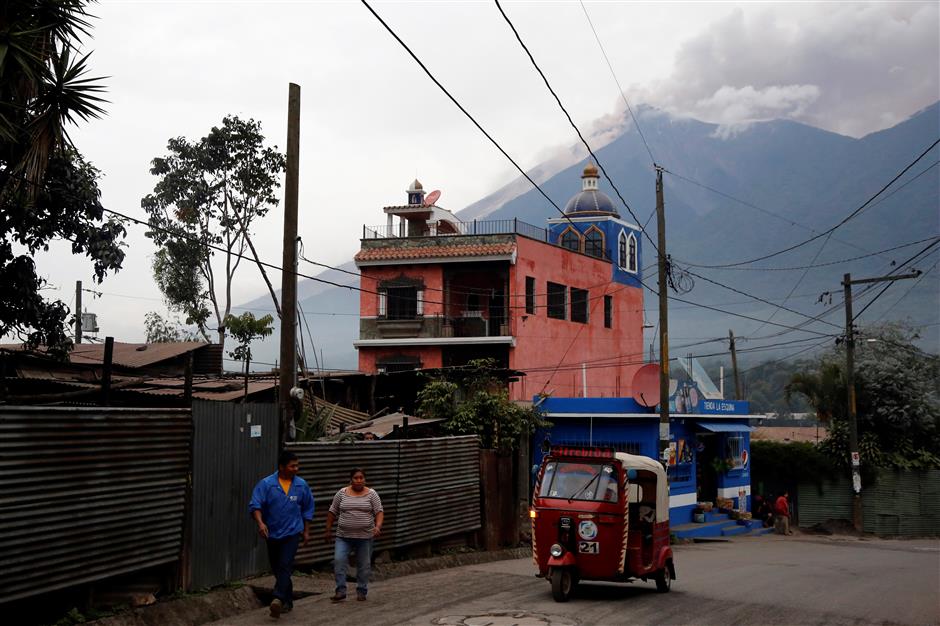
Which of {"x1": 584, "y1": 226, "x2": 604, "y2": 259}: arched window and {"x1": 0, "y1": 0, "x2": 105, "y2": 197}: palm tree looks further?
{"x1": 584, "y1": 226, "x2": 604, "y2": 259}: arched window

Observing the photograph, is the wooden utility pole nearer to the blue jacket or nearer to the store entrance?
the blue jacket

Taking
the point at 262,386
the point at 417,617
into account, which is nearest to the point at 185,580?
the point at 417,617

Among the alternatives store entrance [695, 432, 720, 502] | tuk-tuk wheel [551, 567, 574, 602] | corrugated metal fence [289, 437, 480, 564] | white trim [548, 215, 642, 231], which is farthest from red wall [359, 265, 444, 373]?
tuk-tuk wheel [551, 567, 574, 602]

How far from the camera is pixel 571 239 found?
179 ft

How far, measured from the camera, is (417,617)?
11547mm

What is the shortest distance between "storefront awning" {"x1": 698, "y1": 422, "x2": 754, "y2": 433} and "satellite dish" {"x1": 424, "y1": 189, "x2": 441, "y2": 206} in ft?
66.9

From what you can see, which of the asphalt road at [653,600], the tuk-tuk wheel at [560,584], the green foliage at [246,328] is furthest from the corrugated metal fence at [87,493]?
the green foliage at [246,328]

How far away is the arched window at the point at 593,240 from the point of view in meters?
54.2

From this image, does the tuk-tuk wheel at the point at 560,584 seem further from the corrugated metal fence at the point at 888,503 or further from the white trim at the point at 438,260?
the corrugated metal fence at the point at 888,503

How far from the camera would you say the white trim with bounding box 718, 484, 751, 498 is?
39500 mm

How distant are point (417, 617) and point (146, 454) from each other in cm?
367

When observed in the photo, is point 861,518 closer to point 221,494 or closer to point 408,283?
point 408,283

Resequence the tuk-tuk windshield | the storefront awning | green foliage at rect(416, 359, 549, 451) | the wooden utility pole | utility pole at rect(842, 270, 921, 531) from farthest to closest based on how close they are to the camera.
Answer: utility pole at rect(842, 270, 921, 531) < the storefront awning < green foliage at rect(416, 359, 549, 451) < the wooden utility pole < the tuk-tuk windshield

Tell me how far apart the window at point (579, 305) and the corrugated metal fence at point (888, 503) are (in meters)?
12.8
